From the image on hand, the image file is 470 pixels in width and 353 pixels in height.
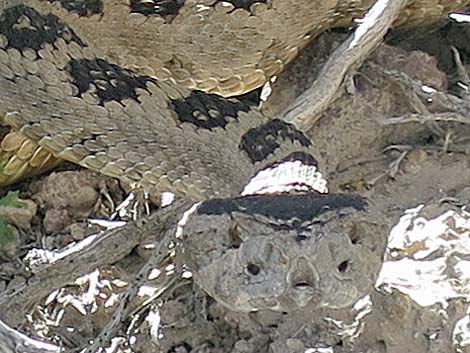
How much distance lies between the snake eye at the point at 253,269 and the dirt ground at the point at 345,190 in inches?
19.3

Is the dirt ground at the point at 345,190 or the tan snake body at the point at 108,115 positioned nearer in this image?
the dirt ground at the point at 345,190

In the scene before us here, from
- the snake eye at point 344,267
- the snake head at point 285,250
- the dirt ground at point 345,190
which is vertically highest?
the snake head at point 285,250

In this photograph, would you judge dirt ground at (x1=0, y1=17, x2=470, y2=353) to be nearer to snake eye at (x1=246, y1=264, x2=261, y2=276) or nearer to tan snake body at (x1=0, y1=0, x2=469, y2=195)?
tan snake body at (x1=0, y1=0, x2=469, y2=195)

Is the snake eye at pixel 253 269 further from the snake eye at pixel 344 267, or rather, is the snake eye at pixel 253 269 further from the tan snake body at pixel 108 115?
the tan snake body at pixel 108 115

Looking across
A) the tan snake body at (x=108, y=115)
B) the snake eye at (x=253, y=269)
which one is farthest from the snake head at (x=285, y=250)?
the tan snake body at (x=108, y=115)

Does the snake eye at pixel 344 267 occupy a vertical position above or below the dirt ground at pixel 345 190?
above

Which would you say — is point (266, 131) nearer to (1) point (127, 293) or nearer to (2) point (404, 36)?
(1) point (127, 293)

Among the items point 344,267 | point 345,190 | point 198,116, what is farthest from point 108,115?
point 344,267

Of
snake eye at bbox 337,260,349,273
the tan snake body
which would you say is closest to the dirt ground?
the tan snake body

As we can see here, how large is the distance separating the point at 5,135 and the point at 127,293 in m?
0.95

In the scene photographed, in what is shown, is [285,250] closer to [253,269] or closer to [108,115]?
[253,269]

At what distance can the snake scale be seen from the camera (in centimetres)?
281

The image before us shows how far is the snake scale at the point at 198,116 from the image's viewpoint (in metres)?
2.81

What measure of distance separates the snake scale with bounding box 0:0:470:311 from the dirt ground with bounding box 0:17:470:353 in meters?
0.16
